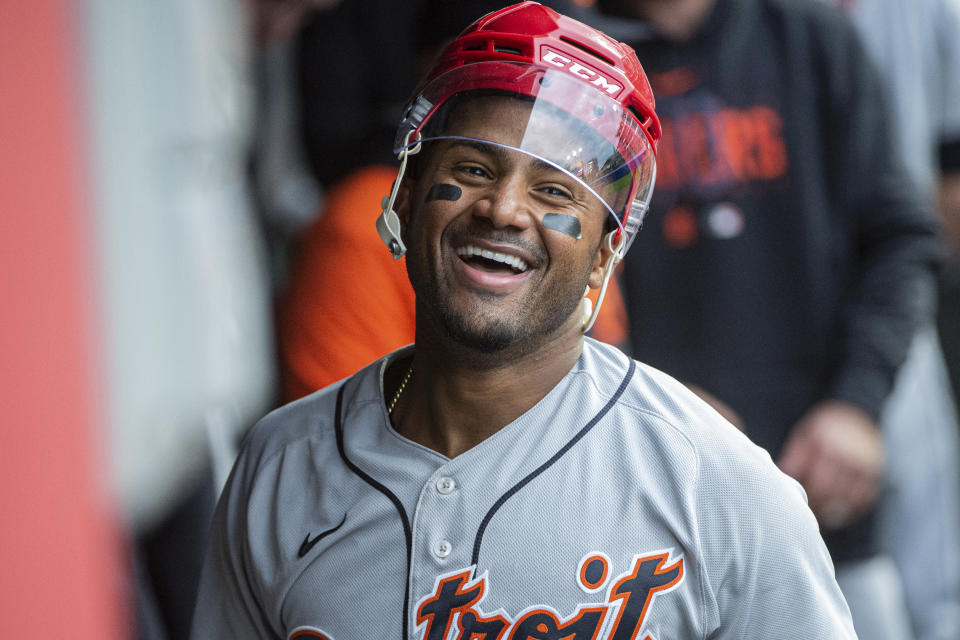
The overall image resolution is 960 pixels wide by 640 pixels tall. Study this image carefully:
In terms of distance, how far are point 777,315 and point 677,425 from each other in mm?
1942

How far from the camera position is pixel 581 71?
1523 mm

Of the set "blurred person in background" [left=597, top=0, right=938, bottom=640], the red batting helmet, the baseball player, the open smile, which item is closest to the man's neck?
the baseball player

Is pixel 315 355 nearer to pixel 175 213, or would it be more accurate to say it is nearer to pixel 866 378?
pixel 175 213

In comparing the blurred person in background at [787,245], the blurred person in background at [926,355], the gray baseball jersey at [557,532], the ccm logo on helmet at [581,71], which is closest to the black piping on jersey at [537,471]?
the gray baseball jersey at [557,532]

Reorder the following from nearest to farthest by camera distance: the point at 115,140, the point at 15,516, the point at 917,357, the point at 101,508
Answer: the point at 15,516
the point at 101,508
the point at 115,140
the point at 917,357

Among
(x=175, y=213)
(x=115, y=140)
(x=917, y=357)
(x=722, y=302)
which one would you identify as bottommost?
(x=917, y=357)

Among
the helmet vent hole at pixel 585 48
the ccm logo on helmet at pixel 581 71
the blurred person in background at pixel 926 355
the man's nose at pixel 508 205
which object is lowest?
the blurred person in background at pixel 926 355

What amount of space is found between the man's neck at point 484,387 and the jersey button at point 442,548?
0.48 ft

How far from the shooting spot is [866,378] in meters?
3.15

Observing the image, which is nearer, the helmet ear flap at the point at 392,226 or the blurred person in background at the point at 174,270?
the helmet ear flap at the point at 392,226

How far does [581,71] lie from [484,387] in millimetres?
478

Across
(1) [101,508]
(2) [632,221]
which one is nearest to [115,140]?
(1) [101,508]

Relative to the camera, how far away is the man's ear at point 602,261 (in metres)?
1.59

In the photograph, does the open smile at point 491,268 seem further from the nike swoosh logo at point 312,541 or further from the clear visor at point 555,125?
the nike swoosh logo at point 312,541
